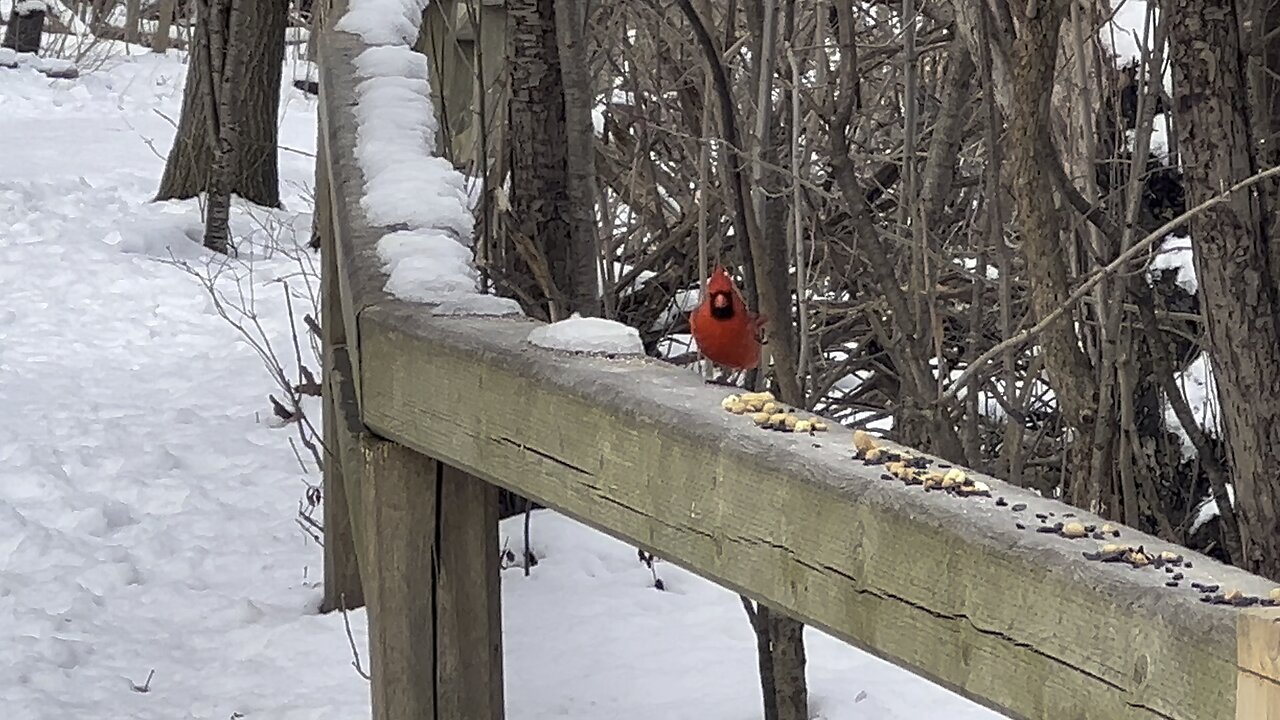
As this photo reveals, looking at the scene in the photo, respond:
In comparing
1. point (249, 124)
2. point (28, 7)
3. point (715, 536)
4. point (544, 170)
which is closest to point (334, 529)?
point (544, 170)

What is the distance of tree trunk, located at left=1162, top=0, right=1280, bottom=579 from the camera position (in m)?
2.49

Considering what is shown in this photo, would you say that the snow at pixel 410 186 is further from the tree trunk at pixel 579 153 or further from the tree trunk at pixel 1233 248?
the tree trunk at pixel 1233 248

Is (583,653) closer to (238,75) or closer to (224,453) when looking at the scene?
(224,453)

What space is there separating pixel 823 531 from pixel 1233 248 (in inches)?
55.7

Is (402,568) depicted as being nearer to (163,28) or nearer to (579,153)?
(579,153)

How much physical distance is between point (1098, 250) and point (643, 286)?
1.78m

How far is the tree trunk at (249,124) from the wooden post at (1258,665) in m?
9.07

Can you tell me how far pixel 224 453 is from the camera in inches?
230

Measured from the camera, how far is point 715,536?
149 centimetres

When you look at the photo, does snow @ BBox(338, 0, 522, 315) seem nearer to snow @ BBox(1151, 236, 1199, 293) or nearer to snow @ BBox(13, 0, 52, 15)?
snow @ BBox(1151, 236, 1199, 293)

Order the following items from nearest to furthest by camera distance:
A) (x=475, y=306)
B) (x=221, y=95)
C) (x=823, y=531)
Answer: (x=823, y=531) → (x=475, y=306) → (x=221, y=95)

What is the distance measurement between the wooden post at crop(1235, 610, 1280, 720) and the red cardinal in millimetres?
2094

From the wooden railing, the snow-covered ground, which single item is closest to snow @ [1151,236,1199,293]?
the snow-covered ground

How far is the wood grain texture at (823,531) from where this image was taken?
1.05 metres
